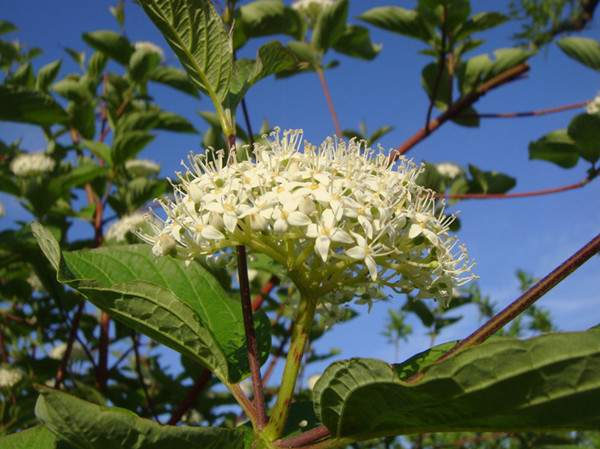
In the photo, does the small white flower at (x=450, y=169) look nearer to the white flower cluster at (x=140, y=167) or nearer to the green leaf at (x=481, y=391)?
the white flower cluster at (x=140, y=167)

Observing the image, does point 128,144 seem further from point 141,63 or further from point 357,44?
point 357,44

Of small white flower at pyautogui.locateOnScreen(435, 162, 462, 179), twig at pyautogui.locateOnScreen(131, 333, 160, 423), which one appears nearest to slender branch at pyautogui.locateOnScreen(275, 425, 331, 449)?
twig at pyautogui.locateOnScreen(131, 333, 160, 423)

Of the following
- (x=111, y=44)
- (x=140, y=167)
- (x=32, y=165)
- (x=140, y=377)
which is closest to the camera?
(x=140, y=377)

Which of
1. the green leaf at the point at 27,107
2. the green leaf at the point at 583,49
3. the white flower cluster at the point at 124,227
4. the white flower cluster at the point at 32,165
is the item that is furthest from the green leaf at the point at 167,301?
the green leaf at the point at 583,49

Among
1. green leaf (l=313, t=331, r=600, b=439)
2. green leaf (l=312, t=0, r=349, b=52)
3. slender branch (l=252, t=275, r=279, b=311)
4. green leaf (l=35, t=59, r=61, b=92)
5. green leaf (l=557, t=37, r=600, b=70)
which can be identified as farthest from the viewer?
green leaf (l=35, t=59, r=61, b=92)

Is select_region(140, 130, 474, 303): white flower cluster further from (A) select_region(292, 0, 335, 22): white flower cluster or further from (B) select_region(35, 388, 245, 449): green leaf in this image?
(A) select_region(292, 0, 335, 22): white flower cluster

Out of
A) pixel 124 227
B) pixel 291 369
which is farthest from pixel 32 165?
pixel 291 369

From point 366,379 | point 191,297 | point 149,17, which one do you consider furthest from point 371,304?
point 149,17
